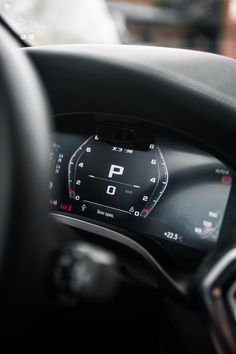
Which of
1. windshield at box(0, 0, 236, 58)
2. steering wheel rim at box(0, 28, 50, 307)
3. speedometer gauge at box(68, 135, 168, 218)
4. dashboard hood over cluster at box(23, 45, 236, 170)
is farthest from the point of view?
windshield at box(0, 0, 236, 58)

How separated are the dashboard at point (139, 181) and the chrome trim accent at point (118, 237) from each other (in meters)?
0.03

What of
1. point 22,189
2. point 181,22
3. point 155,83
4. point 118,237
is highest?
point 181,22

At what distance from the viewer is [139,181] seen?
1688mm

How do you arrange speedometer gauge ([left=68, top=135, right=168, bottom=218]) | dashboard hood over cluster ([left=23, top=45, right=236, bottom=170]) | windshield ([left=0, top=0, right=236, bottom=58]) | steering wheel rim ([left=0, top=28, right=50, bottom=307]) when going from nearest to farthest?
1. steering wheel rim ([left=0, top=28, right=50, bottom=307])
2. dashboard hood over cluster ([left=23, top=45, right=236, bottom=170])
3. speedometer gauge ([left=68, top=135, right=168, bottom=218])
4. windshield ([left=0, top=0, right=236, bottom=58])

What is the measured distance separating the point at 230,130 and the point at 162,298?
43 centimetres

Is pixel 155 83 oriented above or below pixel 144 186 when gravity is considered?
above

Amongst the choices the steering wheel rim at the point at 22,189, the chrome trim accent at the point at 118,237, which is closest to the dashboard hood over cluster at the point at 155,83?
the chrome trim accent at the point at 118,237

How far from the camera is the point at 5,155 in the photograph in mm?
954

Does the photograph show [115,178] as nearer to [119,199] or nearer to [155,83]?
[119,199]

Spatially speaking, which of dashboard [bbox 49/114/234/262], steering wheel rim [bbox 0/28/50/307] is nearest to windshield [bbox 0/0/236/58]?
dashboard [bbox 49/114/234/262]

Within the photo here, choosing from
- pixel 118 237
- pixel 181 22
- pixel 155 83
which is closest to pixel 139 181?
pixel 118 237

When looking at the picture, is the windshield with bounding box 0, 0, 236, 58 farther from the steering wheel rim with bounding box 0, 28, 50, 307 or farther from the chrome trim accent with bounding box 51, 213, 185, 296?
the steering wheel rim with bounding box 0, 28, 50, 307

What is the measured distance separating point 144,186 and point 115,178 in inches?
3.5

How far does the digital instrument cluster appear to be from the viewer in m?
1.57
